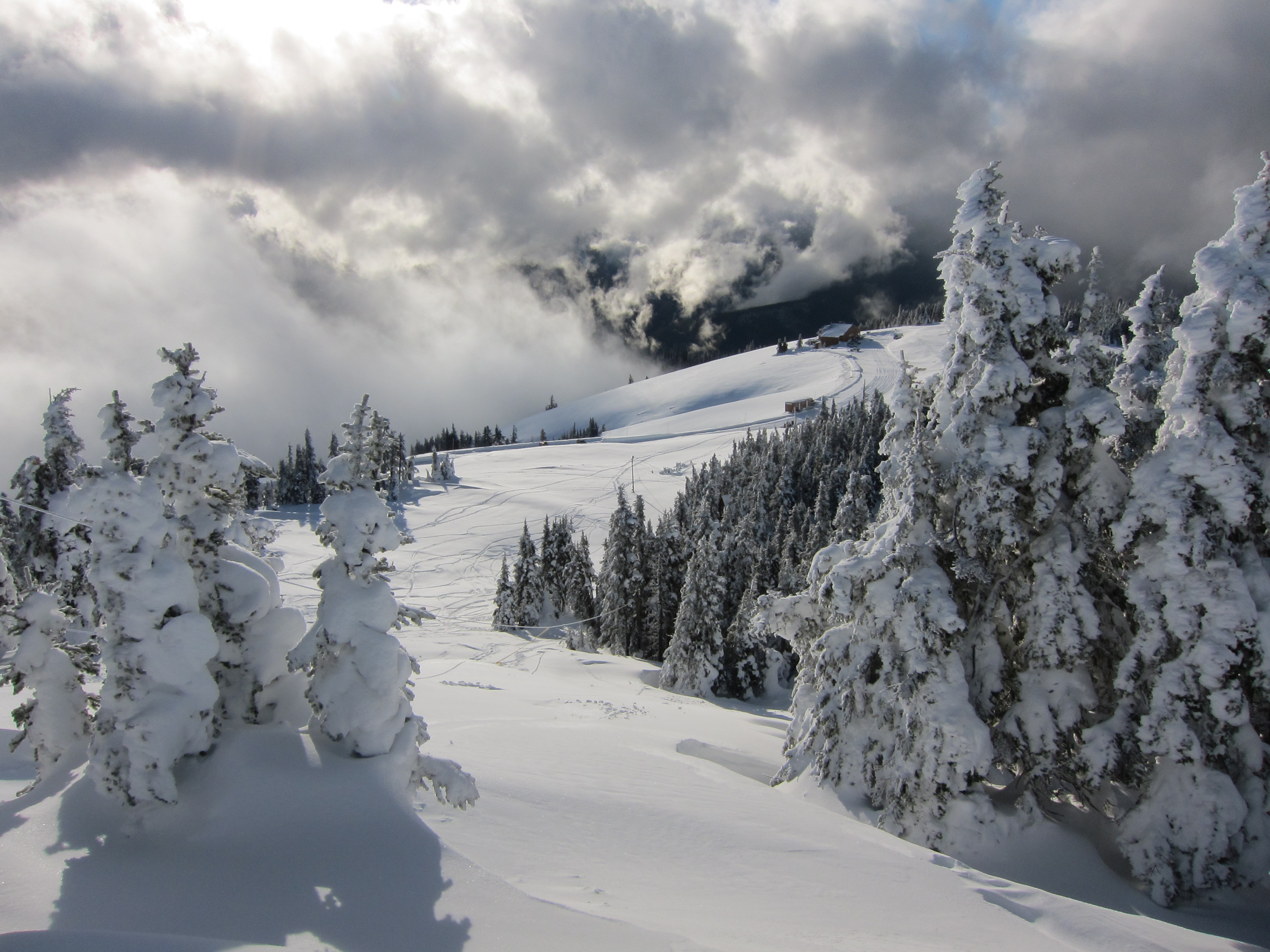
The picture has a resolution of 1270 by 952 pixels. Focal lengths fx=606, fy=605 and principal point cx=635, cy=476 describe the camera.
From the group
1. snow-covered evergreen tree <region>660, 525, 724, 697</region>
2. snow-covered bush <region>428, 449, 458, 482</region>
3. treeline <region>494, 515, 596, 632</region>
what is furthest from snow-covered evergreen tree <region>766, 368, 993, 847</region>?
snow-covered bush <region>428, 449, 458, 482</region>

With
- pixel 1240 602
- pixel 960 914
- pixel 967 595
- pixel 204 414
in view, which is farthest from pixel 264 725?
pixel 1240 602

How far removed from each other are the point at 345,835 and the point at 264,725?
2.53m

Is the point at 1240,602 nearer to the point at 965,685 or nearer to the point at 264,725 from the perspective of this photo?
the point at 965,685

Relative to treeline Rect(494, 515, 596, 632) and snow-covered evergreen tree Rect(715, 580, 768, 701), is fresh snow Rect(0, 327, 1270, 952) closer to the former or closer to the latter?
snow-covered evergreen tree Rect(715, 580, 768, 701)

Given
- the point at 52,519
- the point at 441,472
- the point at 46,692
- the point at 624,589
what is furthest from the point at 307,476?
the point at 46,692

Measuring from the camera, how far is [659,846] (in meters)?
7.91

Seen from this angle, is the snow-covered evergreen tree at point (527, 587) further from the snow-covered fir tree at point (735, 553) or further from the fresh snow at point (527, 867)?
the fresh snow at point (527, 867)

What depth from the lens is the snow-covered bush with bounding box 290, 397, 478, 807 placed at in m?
7.15

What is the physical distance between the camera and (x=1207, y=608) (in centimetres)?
1051

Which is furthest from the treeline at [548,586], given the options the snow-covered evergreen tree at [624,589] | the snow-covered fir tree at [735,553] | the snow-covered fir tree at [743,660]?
the snow-covered fir tree at [743,660]

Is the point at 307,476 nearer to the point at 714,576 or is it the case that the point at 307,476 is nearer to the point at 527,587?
the point at 527,587

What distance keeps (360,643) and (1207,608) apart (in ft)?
44.7

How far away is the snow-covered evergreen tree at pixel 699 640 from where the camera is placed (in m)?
35.2

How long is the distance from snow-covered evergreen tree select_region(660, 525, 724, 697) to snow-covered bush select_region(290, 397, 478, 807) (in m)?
29.2
